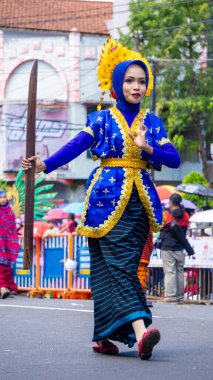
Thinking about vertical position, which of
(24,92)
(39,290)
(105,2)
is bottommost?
(39,290)

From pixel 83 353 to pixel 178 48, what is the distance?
33018mm

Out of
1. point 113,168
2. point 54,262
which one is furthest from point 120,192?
point 54,262

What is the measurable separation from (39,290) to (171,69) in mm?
22151

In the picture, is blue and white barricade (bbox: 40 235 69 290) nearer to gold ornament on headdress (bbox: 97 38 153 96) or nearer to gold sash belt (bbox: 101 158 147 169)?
gold ornament on headdress (bbox: 97 38 153 96)

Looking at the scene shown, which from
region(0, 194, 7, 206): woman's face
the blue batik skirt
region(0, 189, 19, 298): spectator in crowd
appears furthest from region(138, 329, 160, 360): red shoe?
region(0, 189, 19, 298): spectator in crowd

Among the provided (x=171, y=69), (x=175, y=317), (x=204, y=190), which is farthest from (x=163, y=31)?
(x=175, y=317)

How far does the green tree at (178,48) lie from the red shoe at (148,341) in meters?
32.2

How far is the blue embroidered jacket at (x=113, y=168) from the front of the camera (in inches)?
287

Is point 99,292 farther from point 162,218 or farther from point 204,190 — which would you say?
point 204,190

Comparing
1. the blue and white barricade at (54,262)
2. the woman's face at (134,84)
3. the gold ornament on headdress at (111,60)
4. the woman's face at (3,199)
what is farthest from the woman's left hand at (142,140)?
the blue and white barricade at (54,262)

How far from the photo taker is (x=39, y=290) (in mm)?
18391

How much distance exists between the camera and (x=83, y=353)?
718cm

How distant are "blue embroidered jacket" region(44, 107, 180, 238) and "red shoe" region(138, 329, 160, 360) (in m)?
0.90

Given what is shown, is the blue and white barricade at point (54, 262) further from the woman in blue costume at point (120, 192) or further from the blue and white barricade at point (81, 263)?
the woman in blue costume at point (120, 192)
